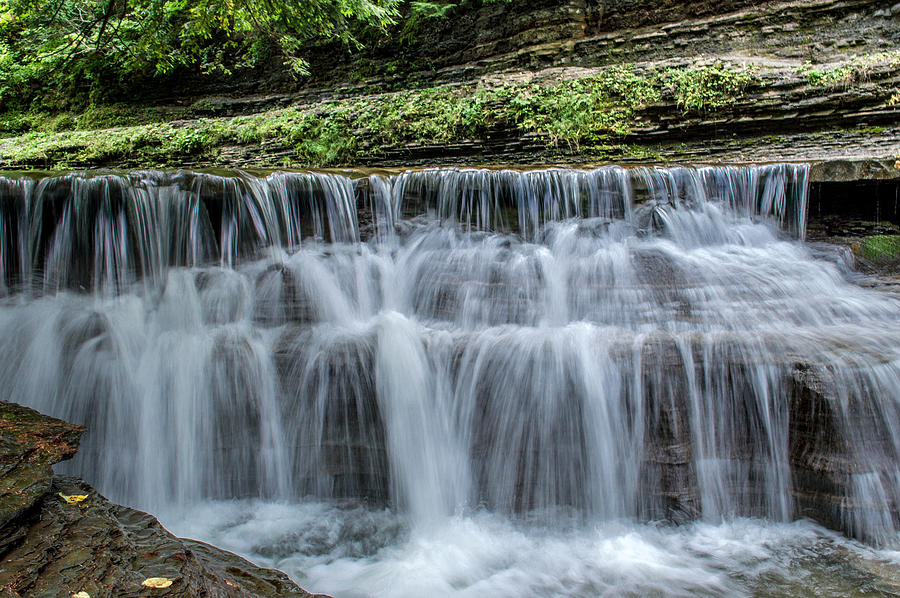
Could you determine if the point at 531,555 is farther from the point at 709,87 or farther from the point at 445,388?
the point at 709,87

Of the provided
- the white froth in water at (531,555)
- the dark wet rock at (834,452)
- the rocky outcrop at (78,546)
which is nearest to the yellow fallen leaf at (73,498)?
the rocky outcrop at (78,546)

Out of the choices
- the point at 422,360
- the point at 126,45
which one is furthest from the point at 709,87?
the point at 126,45

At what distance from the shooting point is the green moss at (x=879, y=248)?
543 centimetres

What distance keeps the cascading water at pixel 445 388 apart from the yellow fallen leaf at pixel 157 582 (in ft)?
4.70

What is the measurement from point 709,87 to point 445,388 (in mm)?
7392

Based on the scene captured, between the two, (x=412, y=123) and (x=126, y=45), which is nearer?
(x=126, y=45)

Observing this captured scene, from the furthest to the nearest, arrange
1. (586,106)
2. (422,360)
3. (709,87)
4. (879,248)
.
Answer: (586,106) < (709,87) < (879,248) < (422,360)

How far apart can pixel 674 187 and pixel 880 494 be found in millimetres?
3678

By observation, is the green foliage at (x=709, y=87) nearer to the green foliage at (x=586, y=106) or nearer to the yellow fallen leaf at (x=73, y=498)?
the green foliage at (x=586, y=106)

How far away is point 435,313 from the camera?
472 cm

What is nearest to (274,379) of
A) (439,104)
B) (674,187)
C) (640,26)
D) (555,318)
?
(555,318)

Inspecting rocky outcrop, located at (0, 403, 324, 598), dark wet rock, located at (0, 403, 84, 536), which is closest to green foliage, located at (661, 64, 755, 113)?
rocky outcrop, located at (0, 403, 324, 598)

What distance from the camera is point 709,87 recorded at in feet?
27.1

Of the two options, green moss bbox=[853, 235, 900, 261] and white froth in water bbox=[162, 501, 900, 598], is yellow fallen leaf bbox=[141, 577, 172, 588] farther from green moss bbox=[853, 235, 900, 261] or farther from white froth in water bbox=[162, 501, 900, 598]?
green moss bbox=[853, 235, 900, 261]
